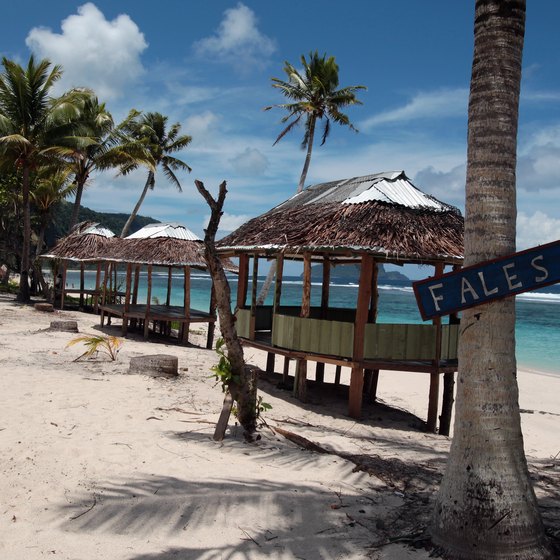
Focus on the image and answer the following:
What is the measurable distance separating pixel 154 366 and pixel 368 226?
4.42 m

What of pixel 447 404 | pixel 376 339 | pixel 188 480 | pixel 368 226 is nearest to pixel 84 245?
pixel 368 226

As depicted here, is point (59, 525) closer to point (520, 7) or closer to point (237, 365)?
point (237, 365)

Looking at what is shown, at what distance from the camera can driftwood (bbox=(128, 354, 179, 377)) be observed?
34.2 ft

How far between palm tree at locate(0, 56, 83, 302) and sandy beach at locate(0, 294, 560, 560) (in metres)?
15.7

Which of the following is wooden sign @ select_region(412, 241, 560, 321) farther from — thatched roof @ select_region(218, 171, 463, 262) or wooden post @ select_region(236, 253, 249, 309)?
wooden post @ select_region(236, 253, 249, 309)

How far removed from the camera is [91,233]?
76.0 ft

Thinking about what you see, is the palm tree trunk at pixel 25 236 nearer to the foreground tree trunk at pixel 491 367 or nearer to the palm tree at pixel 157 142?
the palm tree at pixel 157 142

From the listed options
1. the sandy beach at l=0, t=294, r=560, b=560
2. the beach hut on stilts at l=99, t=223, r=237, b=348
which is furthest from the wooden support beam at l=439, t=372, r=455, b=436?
the beach hut on stilts at l=99, t=223, r=237, b=348

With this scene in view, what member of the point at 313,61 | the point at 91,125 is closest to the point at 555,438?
the point at 313,61

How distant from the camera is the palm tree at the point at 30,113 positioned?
74.2ft

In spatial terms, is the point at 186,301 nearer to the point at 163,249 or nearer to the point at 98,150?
the point at 163,249

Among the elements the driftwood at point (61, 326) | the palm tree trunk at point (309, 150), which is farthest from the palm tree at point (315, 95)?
the driftwood at point (61, 326)

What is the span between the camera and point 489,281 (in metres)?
3.87

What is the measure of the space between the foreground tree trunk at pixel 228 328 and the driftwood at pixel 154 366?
3.71 metres
